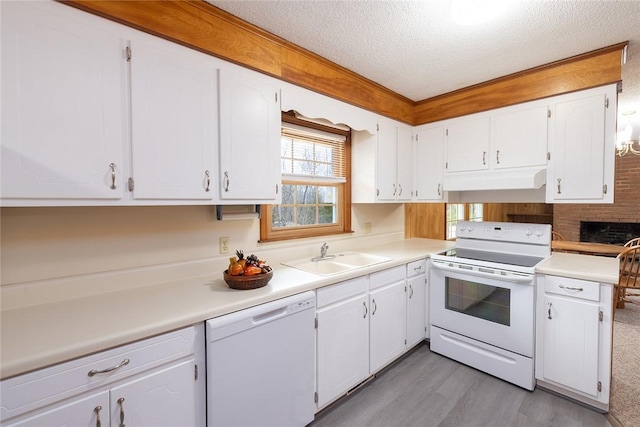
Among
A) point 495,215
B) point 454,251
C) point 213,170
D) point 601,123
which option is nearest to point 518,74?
point 601,123

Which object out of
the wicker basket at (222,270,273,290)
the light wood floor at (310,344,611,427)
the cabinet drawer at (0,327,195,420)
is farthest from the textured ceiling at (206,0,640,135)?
the light wood floor at (310,344,611,427)

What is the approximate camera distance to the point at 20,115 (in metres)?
1.09

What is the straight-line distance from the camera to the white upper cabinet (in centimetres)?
207

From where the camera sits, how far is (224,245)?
199 cm

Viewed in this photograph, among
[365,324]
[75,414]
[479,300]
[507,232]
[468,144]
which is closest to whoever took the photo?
[75,414]

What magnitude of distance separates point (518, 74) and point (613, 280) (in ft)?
5.68

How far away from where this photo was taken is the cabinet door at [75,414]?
93 cm

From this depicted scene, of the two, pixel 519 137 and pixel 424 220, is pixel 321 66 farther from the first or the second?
pixel 424 220

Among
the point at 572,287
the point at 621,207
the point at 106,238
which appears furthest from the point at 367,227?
the point at 621,207

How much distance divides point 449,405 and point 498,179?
1824 millimetres

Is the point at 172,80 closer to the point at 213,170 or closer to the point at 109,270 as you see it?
the point at 213,170

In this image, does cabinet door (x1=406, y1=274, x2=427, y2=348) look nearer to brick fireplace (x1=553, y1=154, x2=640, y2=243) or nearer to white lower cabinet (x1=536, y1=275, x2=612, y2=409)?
white lower cabinet (x1=536, y1=275, x2=612, y2=409)

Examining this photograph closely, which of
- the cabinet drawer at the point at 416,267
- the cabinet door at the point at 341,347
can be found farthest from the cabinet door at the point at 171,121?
the cabinet drawer at the point at 416,267

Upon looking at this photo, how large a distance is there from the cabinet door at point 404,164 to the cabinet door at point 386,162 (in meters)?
0.07
